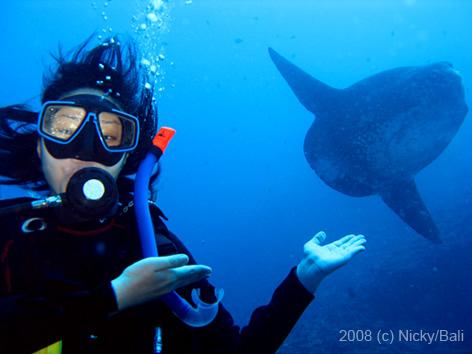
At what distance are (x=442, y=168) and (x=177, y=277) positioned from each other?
45732 millimetres

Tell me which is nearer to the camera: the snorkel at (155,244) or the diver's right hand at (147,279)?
the diver's right hand at (147,279)

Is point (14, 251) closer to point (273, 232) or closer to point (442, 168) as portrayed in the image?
point (273, 232)

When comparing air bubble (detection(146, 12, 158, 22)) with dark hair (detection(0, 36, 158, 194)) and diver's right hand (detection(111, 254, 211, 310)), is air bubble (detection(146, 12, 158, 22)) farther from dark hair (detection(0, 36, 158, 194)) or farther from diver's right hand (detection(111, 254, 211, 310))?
diver's right hand (detection(111, 254, 211, 310))

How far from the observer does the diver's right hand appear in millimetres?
1531

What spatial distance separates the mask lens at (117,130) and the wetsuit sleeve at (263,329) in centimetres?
127

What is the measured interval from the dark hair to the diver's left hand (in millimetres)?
1884

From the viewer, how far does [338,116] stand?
840 centimetres

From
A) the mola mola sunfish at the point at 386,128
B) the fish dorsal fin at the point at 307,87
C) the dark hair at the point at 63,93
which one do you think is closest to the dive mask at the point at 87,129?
the dark hair at the point at 63,93

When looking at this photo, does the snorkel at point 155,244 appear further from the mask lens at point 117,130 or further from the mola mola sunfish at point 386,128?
the mola mola sunfish at point 386,128

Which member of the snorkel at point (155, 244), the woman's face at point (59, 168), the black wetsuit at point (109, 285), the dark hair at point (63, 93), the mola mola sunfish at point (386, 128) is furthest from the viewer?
the mola mola sunfish at point (386, 128)

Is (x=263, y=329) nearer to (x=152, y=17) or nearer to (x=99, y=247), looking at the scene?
(x=99, y=247)


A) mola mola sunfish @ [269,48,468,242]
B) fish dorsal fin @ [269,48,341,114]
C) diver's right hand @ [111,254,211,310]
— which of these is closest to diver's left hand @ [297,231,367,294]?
diver's right hand @ [111,254,211,310]

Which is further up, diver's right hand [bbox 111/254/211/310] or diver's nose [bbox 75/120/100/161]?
diver's nose [bbox 75/120/100/161]

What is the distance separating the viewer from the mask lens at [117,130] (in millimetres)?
2549
